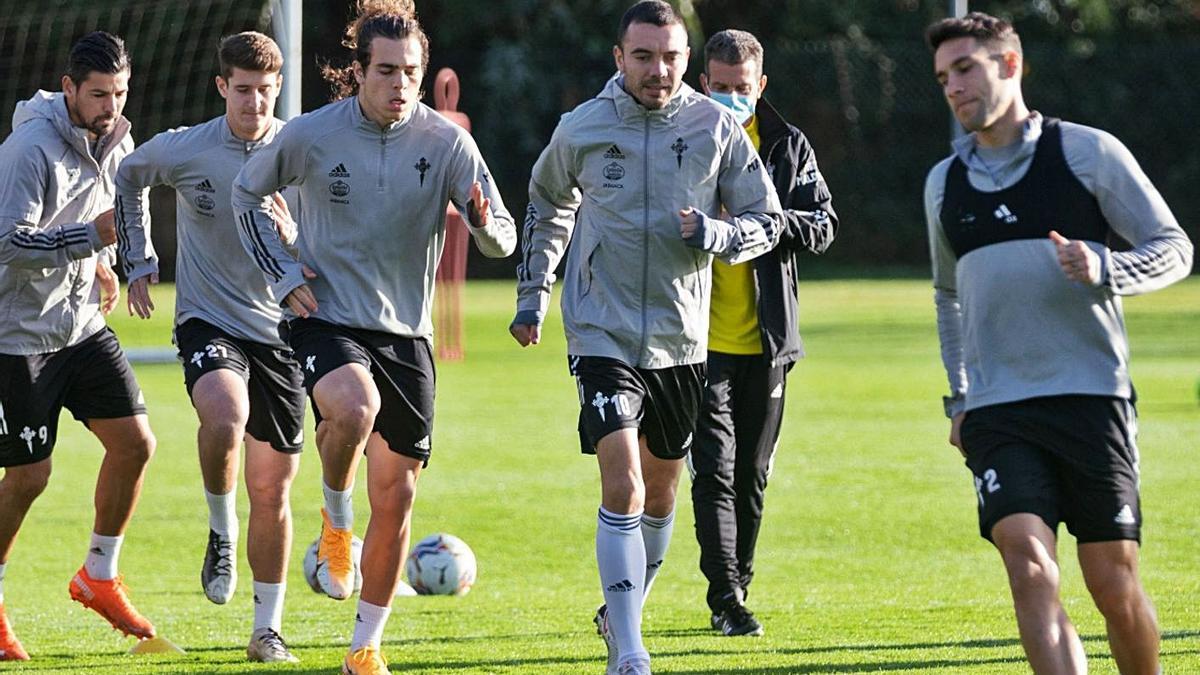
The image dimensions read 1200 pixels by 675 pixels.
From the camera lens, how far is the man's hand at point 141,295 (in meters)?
7.24

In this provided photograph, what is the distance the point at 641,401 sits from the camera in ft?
21.1

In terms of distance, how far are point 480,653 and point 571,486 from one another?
6331 mm

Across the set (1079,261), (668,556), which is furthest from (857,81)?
(1079,261)

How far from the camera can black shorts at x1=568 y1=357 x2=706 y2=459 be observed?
6312mm

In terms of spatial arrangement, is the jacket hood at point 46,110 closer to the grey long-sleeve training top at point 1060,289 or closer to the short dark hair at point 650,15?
the short dark hair at point 650,15

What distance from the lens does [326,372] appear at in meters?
6.38

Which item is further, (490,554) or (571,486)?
(571,486)

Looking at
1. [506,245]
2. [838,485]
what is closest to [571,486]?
[838,485]

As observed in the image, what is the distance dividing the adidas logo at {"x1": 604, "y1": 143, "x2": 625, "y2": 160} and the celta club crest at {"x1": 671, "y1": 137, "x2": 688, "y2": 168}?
0.18 metres

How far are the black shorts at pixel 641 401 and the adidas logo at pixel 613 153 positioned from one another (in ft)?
2.25

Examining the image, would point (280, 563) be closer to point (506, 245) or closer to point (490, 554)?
point (506, 245)

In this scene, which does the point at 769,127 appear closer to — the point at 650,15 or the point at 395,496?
the point at 650,15

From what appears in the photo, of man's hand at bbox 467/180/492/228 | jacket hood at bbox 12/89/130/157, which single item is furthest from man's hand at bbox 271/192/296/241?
jacket hood at bbox 12/89/130/157

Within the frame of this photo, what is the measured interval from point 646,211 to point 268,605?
7.15 ft
